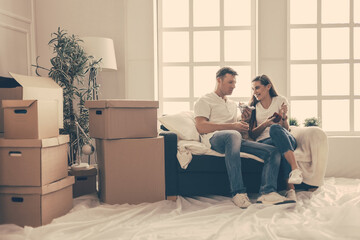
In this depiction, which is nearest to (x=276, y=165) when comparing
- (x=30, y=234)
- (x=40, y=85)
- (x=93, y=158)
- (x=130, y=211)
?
(x=130, y=211)

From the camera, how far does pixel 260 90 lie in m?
2.56

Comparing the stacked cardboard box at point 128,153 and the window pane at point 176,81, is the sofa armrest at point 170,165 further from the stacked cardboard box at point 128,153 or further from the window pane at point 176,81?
the window pane at point 176,81

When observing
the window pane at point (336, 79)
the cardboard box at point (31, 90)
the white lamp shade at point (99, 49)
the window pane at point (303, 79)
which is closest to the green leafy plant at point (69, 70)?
the white lamp shade at point (99, 49)

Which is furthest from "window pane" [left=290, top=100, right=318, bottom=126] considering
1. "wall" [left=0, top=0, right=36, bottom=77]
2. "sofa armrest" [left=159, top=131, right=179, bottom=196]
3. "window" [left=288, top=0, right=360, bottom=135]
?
"wall" [left=0, top=0, right=36, bottom=77]

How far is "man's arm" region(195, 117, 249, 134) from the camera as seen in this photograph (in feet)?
8.03

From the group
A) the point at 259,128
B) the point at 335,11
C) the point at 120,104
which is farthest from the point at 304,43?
the point at 120,104

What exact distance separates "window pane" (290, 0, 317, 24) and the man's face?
1434 mm

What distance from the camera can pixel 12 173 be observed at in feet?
6.09

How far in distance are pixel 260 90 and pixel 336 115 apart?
4.70 ft

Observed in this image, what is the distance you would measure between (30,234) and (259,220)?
1260 mm

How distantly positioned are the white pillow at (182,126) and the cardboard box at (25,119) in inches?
40.7

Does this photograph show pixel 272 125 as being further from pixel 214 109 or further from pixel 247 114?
pixel 214 109

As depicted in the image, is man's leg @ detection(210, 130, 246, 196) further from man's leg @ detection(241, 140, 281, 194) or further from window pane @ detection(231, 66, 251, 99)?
window pane @ detection(231, 66, 251, 99)

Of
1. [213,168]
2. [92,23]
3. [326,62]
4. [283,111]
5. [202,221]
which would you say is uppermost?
[92,23]
